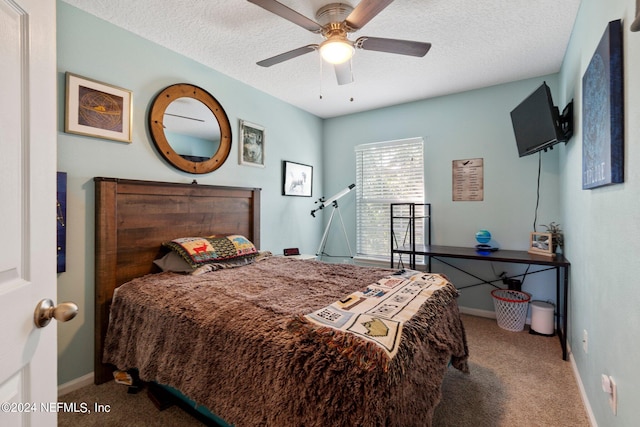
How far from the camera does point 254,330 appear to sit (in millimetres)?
1298

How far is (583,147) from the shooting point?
1.80 m

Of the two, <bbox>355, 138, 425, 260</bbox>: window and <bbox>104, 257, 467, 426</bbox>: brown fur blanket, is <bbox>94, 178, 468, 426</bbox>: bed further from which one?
<bbox>355, 138, 425, 260</bbox>: window

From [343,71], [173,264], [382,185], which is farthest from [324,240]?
[343,71]

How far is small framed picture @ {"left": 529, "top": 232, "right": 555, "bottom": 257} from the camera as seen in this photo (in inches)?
107

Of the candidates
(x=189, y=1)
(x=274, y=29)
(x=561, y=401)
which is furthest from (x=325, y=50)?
(x=561, y=401)

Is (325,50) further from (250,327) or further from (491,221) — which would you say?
(491,221)

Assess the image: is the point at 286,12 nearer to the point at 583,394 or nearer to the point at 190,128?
the point at 190,128

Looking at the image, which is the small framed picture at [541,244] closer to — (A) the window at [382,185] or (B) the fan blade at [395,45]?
(A) the window at [382,185]

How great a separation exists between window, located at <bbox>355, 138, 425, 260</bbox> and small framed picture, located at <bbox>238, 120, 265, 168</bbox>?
1.46m

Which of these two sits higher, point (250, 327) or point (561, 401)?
point (250, 327)

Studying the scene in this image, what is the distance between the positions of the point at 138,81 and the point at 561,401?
372 centimetres

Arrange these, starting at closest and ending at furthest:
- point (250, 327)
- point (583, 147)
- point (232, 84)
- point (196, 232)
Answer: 1. point (250, 327)
2. point (583, 147)
3. point (196, 232)
4. point (232, 84)
